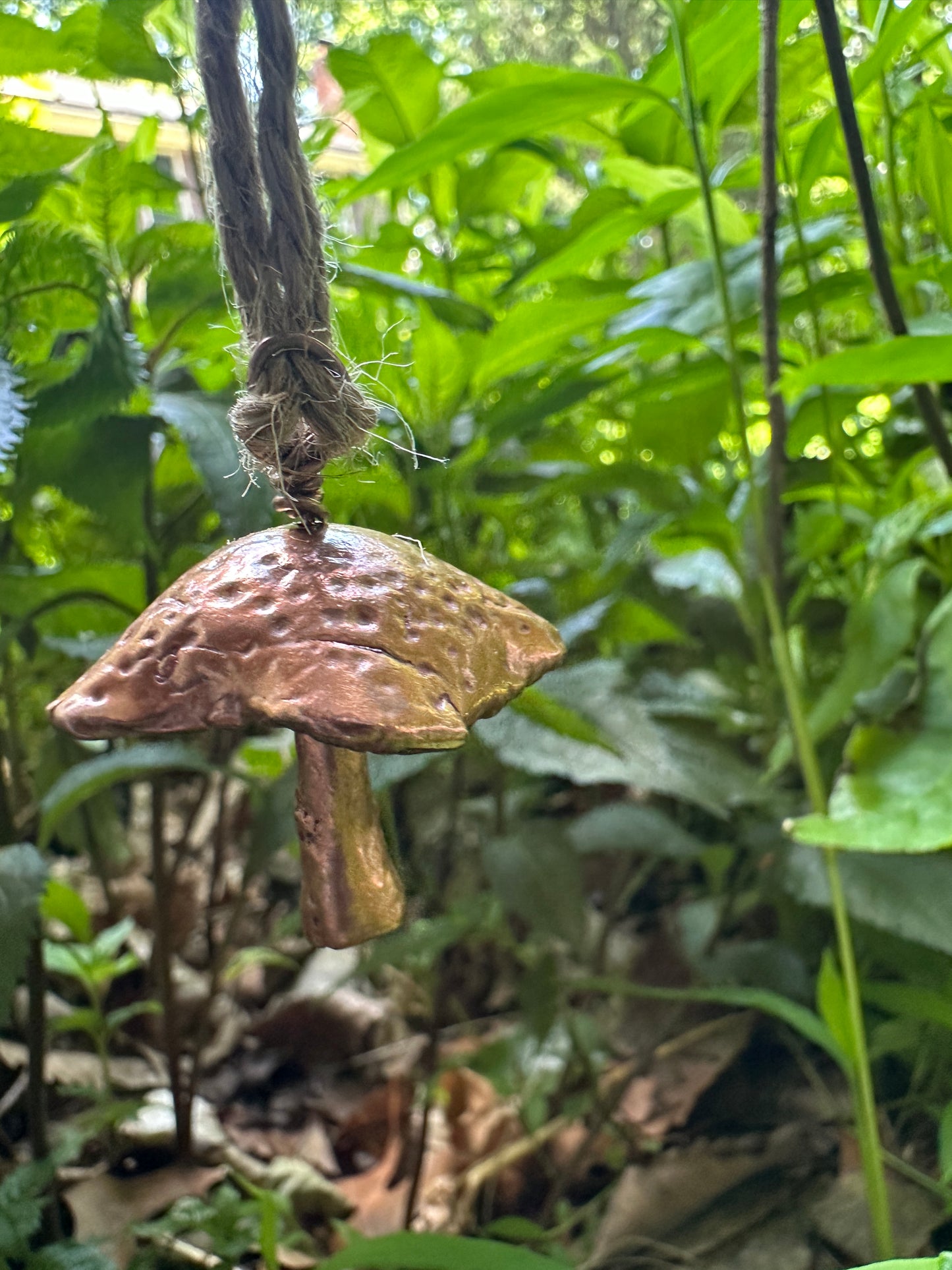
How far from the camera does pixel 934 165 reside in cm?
53

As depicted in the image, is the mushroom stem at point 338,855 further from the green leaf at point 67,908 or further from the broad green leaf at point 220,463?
the green leaf at point 67,908

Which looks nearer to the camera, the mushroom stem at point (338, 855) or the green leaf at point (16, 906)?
the mushroom stem at point (338, 855)

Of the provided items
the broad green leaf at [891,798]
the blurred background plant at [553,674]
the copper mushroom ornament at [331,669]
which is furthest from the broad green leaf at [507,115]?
the broad green leaf at [891,798]

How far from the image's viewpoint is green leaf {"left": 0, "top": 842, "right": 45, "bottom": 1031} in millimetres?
471

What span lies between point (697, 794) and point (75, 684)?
42cm

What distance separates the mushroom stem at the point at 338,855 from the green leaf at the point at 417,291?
0.99 ft

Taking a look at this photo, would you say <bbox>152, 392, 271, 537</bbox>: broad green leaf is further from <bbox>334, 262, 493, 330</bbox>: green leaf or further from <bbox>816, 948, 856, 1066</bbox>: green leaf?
<bbox>816, 948, 856, 1066</bbox>: green leaf

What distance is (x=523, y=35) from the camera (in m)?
1.09

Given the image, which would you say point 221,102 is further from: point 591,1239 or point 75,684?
point 591,1239

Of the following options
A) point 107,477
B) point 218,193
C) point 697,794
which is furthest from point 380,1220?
point 218,193

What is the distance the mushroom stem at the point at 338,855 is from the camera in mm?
296

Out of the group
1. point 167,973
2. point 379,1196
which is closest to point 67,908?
point 167,973

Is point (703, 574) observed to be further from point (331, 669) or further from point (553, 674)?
point (331, 669)

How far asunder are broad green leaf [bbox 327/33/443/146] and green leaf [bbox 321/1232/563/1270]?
29.8 inches
